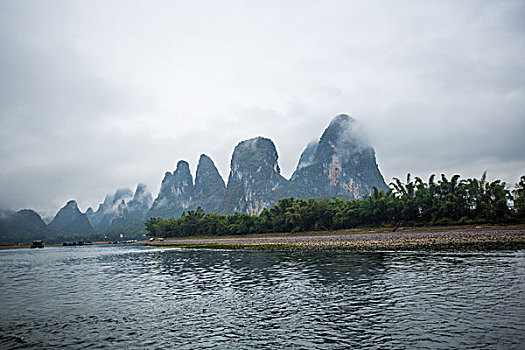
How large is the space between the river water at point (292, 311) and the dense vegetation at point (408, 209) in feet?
123

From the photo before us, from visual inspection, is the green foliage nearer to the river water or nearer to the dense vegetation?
the dense vegetation

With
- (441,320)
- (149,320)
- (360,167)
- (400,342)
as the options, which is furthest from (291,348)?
(360,167)

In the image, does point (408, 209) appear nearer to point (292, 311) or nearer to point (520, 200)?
point (520, 200)

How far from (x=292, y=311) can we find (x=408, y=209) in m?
56.8

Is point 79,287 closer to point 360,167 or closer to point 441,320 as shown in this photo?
point 441,320

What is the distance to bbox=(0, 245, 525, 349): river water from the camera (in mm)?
9553

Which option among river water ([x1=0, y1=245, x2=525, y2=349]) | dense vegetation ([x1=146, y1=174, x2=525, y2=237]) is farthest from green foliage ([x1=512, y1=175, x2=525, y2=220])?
river water ([x1=0, y1=245, x2=525, y2=349])

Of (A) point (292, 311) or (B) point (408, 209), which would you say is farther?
(B) point (408, 209)

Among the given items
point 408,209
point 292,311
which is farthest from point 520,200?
point 292,311

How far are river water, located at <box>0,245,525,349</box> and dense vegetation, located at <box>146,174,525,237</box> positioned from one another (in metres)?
37.6

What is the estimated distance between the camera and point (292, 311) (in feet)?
42.0

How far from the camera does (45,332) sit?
38.4 ft

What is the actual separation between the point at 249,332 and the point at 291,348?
210 centimetres

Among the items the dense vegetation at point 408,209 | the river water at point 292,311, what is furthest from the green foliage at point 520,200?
the river water at point 292,311
